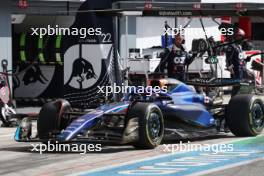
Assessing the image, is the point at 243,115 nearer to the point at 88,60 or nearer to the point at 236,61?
the point at 236,61

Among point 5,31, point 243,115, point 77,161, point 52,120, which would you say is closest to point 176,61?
point 5,31

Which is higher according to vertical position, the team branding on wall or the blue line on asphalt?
the team branding on wall

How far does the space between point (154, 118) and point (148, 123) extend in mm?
241

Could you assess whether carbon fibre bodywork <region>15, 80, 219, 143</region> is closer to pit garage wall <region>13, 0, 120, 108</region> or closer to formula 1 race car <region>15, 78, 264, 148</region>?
formula 1 race car <region>15, 78, 264, 148</region>

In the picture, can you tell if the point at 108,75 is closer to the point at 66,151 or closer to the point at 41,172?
the point at 66,151

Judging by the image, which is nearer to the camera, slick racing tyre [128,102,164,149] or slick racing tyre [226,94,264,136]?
slick racing tyre [128,102,164,149]

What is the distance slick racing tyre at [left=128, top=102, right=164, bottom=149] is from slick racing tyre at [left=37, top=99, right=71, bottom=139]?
132 cm

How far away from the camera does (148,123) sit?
10.7 metres

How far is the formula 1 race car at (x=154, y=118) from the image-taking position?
1061 cm

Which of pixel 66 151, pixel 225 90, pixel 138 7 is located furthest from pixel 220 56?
pixel 66 151

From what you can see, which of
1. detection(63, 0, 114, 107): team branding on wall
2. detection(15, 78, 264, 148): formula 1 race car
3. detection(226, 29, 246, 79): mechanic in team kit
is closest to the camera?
detection(15, 78, 264, 148): formula 1 race car

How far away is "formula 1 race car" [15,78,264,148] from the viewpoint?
34.8ft

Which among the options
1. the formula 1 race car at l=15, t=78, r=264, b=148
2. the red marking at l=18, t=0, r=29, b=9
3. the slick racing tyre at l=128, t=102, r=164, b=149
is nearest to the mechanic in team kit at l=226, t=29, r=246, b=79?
the formula 1 race car at l=15, t=78, r=264, b=148

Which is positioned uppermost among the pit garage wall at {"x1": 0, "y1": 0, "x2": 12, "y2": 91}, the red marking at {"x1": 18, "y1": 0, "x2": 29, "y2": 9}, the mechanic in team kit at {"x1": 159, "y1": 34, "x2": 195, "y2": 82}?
the red marking at {"x1": 18, "y1": 0, "x2": 29, "y2": 9}
